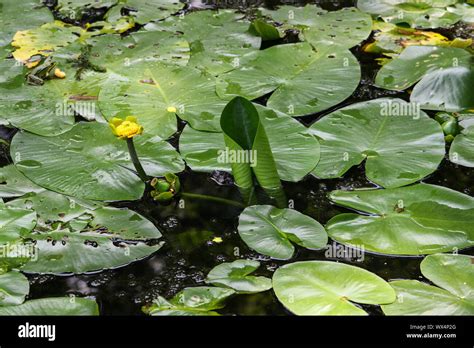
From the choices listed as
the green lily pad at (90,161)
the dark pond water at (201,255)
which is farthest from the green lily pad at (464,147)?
the green lily pad at (90,161)

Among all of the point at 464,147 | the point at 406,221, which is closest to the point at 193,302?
the point at 406,221

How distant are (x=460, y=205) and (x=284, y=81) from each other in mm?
913

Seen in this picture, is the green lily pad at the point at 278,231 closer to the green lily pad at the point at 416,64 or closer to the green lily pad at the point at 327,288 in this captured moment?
the green lily pad at the point at 327,288

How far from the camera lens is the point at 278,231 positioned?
196cm

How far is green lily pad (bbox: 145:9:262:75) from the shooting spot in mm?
2791

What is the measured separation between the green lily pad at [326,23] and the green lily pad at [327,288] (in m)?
1.37

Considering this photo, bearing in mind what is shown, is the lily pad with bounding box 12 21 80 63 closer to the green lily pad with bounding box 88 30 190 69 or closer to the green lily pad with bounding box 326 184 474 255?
the green lily pad with bounding box 88 30 190 69

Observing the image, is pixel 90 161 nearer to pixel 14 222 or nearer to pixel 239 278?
pixel 14 222

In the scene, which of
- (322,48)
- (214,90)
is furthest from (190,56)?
(322,48)

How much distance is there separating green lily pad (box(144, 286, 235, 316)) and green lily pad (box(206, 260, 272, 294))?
3 centimetres

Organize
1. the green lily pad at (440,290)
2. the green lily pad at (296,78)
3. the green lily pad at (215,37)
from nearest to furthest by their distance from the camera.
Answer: the green lily pad at (440,290), the green lily pad at (296,78), the green lily pad at (215,37)

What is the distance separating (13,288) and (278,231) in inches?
30.6

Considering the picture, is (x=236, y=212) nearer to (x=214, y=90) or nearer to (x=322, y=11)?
(x=214, y=90)

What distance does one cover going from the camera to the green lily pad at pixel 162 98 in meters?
2.41
